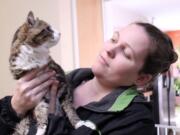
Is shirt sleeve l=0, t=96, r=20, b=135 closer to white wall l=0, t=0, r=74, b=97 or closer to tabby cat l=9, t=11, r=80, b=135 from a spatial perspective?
tabby cat l=9, t=11, r=80, b=135

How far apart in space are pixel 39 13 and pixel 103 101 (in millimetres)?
1135

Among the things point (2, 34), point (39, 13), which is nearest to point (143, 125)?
point (39, 13)

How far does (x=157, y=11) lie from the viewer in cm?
331

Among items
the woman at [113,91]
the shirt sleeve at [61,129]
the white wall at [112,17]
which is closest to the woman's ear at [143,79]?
the woman at [113,91]

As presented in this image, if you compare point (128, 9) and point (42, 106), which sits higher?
point (128, 9)

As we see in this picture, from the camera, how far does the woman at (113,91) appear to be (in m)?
0.81

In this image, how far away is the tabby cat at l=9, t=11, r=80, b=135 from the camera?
846 mm

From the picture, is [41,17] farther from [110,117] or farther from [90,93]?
[110,117]

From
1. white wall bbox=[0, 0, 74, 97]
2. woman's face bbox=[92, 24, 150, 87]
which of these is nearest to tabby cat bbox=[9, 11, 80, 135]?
woman's face bbox=[92, 24, 150, 87]

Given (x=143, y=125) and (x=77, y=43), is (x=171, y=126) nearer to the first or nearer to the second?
(x=77, y=43)

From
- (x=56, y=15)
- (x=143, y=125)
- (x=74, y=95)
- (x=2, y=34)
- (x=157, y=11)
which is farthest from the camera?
(x=157, y=11)

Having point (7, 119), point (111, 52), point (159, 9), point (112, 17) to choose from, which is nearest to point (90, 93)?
point (111, 52)

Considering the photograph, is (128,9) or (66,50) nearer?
(66,50)

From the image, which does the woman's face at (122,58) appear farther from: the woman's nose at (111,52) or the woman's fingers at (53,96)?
the woman's fingers at (53,96)
